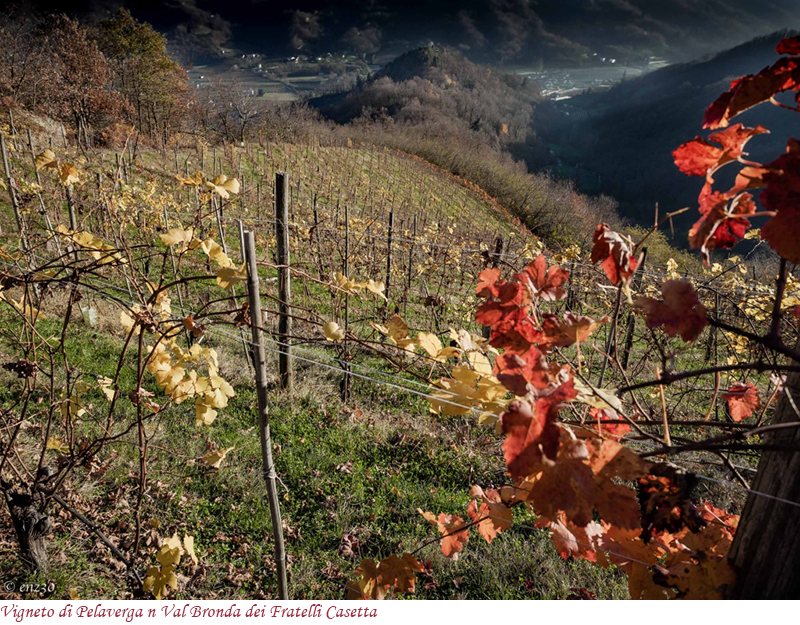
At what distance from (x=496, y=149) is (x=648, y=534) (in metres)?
71.3

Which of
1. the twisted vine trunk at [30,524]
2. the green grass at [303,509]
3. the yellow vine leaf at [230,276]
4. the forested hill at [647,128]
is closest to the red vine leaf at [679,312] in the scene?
the yellow vine leaf at [230,276]

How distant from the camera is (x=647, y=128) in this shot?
81625mm

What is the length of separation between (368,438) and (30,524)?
2.29 metres

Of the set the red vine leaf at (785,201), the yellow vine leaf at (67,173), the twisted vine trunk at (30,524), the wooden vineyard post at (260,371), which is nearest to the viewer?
the red vine leaf at (785,201)

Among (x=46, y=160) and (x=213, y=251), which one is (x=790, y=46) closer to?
(x=213, y=251)

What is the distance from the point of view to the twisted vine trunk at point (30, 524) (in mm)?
1866

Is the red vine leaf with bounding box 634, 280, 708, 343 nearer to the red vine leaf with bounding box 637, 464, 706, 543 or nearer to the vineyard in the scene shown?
the vineyard

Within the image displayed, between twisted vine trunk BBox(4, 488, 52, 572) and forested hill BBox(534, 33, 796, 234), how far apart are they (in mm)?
63221

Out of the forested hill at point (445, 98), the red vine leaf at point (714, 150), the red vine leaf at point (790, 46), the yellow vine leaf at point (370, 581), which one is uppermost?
the forested hill at point (445, 98)

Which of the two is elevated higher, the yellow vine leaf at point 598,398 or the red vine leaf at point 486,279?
the red vine leaf at point 486,279

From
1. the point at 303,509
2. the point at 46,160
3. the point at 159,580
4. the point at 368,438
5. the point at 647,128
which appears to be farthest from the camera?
the point at 647,128

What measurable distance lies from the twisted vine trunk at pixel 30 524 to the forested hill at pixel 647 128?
63.2 m

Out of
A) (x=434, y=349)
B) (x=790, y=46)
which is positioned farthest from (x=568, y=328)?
(x=790, y=46)

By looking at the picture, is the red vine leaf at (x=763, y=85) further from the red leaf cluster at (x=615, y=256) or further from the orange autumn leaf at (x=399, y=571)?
the orange autumn leaf at (x=399, y=571)
